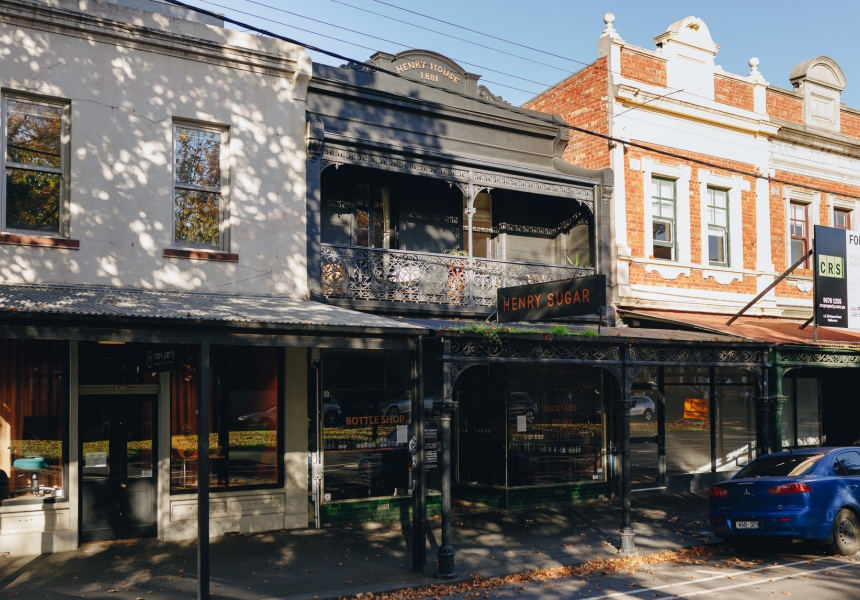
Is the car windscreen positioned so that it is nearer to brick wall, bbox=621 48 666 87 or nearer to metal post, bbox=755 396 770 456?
Result: metal post, bbox=755 396 770 456

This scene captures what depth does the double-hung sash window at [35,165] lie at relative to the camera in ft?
39.4

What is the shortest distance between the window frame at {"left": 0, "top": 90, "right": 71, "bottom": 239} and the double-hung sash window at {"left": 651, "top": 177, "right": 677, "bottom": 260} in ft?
38.7

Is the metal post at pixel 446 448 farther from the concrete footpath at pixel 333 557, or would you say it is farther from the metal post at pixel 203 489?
the metal post at pixel 203 489

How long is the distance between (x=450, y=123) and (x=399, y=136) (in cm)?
127

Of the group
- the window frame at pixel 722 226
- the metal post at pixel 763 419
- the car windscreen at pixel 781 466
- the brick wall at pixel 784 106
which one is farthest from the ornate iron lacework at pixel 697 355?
the brick wall at pixel 784 106

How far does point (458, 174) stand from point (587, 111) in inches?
185

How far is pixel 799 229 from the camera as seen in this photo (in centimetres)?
2112

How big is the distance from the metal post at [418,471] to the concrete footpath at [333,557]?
288 millimetres

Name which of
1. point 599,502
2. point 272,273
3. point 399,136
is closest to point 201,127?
point 272,273

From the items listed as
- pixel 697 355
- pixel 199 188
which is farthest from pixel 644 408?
pixel 199 188

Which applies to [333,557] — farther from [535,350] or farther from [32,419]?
[32,419]

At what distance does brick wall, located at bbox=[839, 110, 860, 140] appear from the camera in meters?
22.2

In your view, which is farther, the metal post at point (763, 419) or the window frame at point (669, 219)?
the window frame at point (669, 219)

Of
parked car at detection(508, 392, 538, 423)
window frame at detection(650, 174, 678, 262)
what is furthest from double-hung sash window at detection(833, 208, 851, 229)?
parked car at detection(508, 392, 538, 423)
